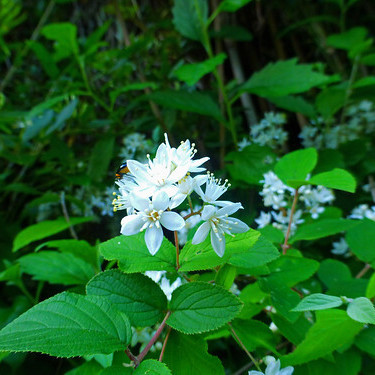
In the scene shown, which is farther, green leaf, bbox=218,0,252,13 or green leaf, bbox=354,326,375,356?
green leaf, bbox=218,0,252,13

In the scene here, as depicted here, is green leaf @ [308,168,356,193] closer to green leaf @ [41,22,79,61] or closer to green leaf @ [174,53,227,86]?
green leaf @ [174,53,227,86]

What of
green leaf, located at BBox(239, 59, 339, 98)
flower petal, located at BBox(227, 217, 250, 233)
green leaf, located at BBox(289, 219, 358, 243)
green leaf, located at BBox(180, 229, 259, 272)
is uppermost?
flower petal, located at BBox(227, 217, 250, 233)

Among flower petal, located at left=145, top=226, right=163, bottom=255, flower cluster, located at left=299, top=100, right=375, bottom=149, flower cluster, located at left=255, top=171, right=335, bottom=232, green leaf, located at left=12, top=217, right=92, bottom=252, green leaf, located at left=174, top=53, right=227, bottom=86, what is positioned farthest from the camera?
flower cluster, located at left=299, top=100, right=375, bottom=149

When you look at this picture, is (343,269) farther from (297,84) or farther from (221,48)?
(221,48)

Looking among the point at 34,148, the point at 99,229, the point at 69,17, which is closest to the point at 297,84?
the point at 99,229

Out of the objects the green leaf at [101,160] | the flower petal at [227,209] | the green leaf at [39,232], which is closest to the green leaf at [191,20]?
the green leaf at [101,160]

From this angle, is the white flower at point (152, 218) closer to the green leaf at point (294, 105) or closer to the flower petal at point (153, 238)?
the flower petal at point (153, 238)

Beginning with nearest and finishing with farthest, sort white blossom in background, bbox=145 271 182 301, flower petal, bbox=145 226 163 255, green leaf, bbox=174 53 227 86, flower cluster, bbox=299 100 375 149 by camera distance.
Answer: flower petal, bbox=145 226 163 255, white blossom in background, bbox=145 271 182 301, green leaf, bbox=174 53 227 86, flower cluster, bbox=299 100 375 149

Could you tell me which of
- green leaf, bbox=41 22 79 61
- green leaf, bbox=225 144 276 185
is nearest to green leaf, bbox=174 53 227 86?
green leaf, bbox=225 144 276 185
